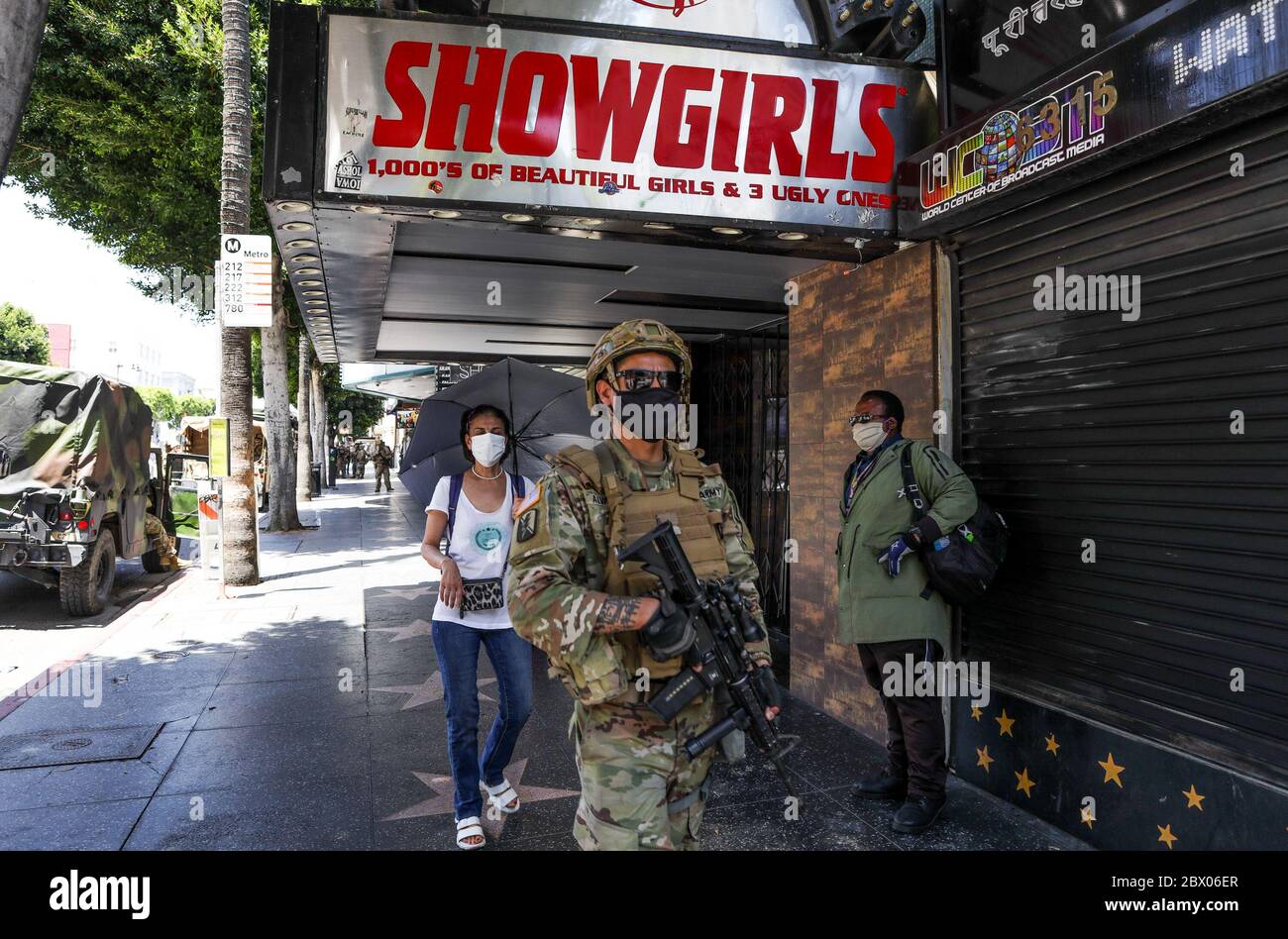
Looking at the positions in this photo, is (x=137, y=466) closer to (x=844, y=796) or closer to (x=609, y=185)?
(x=609, y=185)

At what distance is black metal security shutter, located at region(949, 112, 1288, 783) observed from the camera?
292 cm

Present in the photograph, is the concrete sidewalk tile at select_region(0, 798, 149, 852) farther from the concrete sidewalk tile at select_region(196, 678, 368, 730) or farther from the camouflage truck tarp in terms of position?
the camouflage truck tarp

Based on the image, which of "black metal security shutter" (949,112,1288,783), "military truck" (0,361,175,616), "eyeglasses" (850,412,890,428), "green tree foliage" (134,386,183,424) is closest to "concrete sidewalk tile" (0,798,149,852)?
"eyeglasses" (850,412,890,428)

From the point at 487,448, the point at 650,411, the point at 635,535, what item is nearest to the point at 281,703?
the point at 487,448

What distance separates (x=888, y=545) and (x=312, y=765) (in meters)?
3.30

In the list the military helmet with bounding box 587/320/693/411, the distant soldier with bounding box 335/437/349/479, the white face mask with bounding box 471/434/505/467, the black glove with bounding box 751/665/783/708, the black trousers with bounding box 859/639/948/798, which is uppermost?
the distant soldier with bounding box 335/437/349/479

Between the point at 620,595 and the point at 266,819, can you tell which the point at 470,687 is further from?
the point at 620,595

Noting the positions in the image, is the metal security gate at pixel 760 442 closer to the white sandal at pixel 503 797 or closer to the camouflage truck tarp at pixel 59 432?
the white sandal at pixel 503 797

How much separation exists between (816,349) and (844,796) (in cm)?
285

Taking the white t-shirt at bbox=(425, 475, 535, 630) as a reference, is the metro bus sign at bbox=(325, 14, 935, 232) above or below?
above

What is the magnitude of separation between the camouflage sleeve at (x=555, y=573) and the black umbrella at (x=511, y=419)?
269cm

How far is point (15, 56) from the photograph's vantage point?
128 inches

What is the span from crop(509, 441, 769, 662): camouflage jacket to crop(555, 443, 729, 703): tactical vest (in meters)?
0.03

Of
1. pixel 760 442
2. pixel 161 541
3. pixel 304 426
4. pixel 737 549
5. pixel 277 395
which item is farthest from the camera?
pixel 304 426
